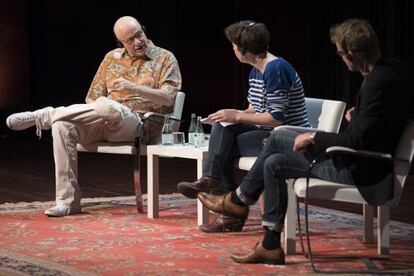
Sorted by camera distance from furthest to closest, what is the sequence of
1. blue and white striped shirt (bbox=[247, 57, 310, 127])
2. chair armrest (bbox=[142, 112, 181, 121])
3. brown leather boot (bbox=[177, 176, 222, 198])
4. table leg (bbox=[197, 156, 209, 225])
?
chair armrest (bbox=[142, 112, 181, 121])
table leg (bbox=[197, 156, 209, 225])
brown leather boot (bbox=[177, 176, 222, 198])
blue and white striped shirt (bbox=[247, 57, 310, 127])

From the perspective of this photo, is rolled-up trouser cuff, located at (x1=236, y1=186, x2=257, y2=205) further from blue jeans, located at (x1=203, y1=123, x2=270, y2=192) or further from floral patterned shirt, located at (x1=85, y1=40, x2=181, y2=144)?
floral patterned shirt, located at (x1=85, y1=40, x2=181, y2=144)

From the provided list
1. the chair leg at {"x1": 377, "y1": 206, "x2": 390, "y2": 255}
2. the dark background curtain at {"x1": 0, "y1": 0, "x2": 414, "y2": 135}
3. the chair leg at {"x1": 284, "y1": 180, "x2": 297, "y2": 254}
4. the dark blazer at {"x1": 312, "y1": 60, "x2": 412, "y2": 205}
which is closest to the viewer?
the dark blazer at {"x1": 312, "y1": 60, "x2": 412, "y2": 205}

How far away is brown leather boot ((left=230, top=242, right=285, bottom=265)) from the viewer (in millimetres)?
4129

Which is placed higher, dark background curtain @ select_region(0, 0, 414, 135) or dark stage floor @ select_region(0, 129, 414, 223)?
dark background curtain @ select_region(0, 0, 414, 135)

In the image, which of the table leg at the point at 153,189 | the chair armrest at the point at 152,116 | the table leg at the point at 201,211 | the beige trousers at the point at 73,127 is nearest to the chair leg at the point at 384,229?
the table leg at the point at 201,211

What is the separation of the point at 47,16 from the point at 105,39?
0.74 m

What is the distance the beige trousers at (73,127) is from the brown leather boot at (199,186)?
929 millimetres

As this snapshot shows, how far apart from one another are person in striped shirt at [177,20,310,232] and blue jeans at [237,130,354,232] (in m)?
0.49

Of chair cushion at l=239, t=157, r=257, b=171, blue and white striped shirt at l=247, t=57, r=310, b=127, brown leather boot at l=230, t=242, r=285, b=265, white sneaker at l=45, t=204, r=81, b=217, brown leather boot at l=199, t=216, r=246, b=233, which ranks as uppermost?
blue and white striped shirt at l=247, t=57, r=310, b=127

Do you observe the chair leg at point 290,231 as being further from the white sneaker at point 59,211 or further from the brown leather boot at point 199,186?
the white sneaker at point 59,211

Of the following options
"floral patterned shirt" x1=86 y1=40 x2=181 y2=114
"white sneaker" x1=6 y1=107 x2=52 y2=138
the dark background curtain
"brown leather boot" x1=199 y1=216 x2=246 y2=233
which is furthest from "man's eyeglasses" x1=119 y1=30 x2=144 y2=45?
the dark background curtain

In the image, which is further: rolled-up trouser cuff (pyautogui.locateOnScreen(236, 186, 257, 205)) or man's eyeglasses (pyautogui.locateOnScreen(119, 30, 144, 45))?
man's eyeglasses (pyautogui.locateOnScreen(119, 30, 144, 45))

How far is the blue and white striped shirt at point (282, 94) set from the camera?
475 cm

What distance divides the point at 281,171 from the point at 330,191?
229 mm
